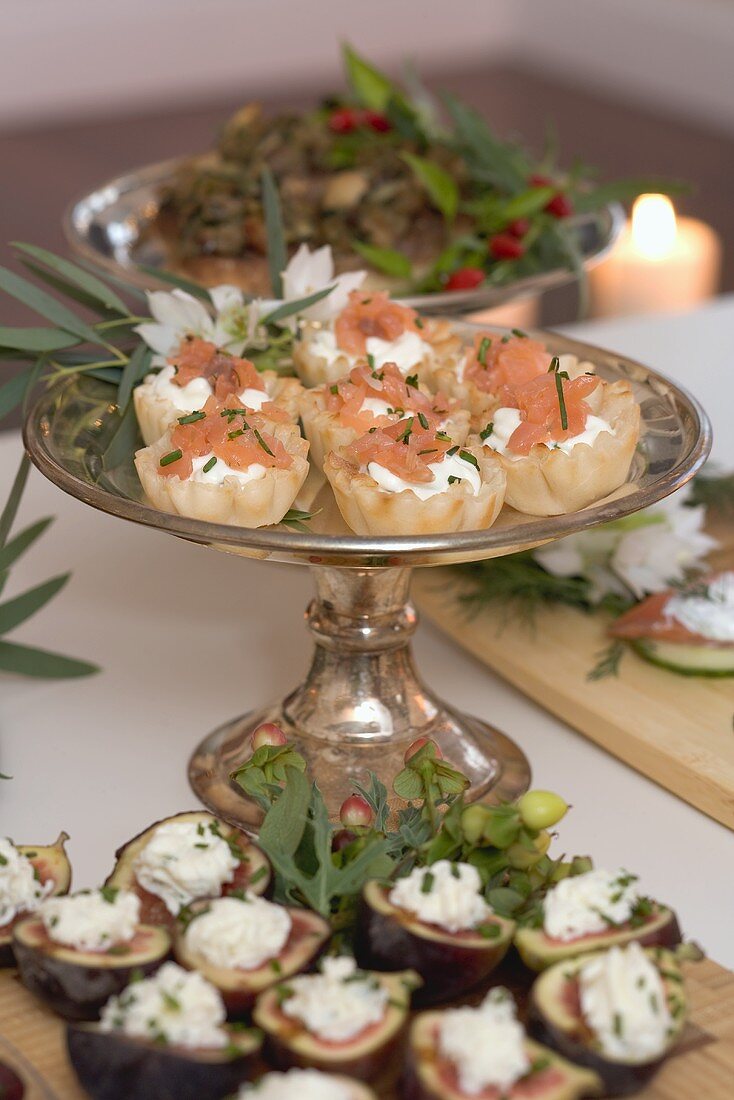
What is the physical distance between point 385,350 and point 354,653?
9.7 inches

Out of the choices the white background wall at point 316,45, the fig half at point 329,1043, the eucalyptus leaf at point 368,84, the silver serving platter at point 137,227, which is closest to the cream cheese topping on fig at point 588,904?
the fig half at point 329,1043

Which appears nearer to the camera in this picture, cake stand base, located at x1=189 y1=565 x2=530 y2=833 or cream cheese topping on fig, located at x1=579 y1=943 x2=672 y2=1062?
cream cheese topping on fig, located at x1=579 y1=943 x2=672 y2=1062

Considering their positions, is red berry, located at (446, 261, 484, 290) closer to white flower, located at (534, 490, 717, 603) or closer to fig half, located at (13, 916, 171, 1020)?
white flower, located at (534, 490, 717, 603)

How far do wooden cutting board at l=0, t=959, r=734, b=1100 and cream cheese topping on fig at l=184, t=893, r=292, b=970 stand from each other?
94 mm

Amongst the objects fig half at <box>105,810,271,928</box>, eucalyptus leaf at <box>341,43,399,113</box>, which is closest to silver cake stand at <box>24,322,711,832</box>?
fig half at <box>105,810,271,928</box>

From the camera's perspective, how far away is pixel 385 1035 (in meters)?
0.75

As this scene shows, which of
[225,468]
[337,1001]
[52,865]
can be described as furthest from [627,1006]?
[225,468]

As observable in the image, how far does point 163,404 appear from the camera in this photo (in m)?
1.15

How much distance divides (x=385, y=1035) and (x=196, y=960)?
0.12 metres

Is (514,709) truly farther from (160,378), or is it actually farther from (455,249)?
(455,249)

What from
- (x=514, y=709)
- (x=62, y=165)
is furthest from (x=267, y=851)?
(x=62, y=165)

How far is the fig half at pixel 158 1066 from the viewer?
0.73 metres

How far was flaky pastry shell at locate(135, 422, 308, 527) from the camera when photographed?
1035mm

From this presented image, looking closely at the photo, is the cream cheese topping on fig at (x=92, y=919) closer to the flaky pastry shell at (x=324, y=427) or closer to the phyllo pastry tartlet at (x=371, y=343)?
the flaky pastry shell at (x=324, y=427)
